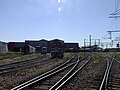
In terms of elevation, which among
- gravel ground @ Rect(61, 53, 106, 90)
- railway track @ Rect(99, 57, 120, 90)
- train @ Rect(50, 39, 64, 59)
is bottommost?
gravel ground @ Rect(61, 53, 106, 90)

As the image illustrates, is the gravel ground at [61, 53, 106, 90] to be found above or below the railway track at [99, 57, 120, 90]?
below

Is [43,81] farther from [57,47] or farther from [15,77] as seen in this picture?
[57,47]

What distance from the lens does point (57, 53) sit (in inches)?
1859

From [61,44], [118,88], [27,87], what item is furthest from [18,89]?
[61,44]

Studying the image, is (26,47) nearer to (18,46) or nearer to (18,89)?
(18,46)

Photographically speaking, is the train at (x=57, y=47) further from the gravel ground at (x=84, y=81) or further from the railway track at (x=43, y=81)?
the railway track at (x=43, y=81)

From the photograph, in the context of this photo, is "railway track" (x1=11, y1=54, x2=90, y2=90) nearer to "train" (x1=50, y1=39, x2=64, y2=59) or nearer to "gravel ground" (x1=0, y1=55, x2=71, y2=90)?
"gravel ground" (x1=0, y1=55, x2=71, y2=90)

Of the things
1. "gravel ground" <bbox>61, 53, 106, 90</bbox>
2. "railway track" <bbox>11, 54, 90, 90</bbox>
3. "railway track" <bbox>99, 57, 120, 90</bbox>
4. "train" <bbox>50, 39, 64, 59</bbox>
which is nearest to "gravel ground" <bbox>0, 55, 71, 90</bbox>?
"railway track" <bbox>11, 54, 90, 90</bbox>

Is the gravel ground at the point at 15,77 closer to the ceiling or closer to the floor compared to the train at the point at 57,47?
closer to the floor

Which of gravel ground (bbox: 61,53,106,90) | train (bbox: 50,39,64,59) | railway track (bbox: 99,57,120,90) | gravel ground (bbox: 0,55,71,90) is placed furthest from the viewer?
train (bbox: 50,39,64,59)

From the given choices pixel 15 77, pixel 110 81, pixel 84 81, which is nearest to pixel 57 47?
pixel 15 77

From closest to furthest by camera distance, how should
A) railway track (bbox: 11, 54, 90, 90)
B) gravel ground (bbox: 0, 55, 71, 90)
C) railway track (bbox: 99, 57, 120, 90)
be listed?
railway track (bbox: 11, 54, 90, 90)
railway track (bbox: 99, 57, 120, 90)
gravel ground (bbox: 0, 55, 71, 90)

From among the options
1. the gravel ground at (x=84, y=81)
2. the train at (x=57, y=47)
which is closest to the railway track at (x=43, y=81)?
the gravel ground at (x=84, y=81)

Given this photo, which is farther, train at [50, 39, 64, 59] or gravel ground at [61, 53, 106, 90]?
train at [50, 39, 64, 59]
